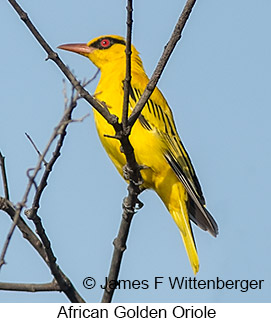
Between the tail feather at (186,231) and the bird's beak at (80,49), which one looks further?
the bird's beak at (80,49)

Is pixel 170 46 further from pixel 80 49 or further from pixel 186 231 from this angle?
pixel 80 49

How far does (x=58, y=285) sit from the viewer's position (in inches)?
165

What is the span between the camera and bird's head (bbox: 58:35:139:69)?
7.21 m

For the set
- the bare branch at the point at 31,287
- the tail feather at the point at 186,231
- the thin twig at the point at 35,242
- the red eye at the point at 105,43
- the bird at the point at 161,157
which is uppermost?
the red eye at the point at 105,43

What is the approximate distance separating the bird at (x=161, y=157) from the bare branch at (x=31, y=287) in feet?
6.43

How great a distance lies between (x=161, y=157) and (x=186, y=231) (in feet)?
2.66

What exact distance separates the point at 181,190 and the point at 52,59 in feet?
9.36

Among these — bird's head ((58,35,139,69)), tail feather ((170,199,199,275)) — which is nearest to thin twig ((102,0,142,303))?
tail feather ((170,199,199,275))

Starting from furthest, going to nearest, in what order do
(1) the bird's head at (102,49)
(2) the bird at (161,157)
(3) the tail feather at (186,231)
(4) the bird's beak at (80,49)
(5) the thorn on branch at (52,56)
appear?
(4) the bird's beak at (80,49) → (1) the bird's head at (102,49) → (3) the tail feather at (186,231) → (2) the bird at (161,157) → (5) the thorn on branch at (52,56)

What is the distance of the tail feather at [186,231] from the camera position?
20.2ft

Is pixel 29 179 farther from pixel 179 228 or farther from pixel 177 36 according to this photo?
pixel 179 228

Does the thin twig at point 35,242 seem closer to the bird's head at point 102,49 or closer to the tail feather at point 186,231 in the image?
the tail feather at point 186,231

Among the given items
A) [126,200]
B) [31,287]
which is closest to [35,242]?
[31,287]

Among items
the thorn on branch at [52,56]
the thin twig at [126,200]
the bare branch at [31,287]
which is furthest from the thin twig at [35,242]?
the thorn on branch at [52,56]
